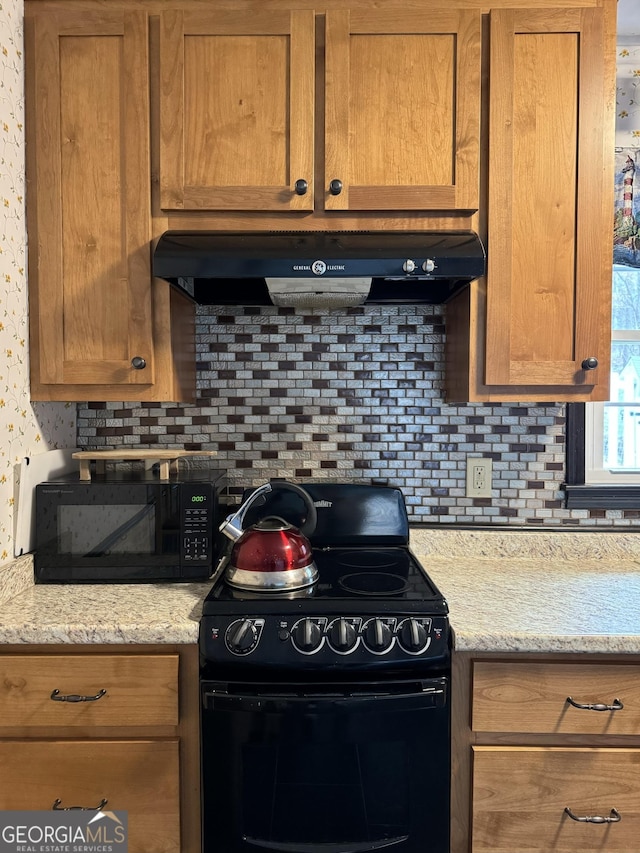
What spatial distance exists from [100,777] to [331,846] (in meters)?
0.53

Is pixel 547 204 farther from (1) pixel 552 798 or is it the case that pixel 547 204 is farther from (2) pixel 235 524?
(1) pixel 552 798

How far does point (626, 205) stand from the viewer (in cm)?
196

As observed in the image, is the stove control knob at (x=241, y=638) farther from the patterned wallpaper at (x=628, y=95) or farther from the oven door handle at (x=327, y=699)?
the patterned wallpaper at (x=628, y=95)

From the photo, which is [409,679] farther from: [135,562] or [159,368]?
[159,368]

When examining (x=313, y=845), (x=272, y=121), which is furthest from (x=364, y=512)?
(x=272, y=121)

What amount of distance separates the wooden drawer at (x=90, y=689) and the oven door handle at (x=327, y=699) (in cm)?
13

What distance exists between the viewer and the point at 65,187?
64.3 inches

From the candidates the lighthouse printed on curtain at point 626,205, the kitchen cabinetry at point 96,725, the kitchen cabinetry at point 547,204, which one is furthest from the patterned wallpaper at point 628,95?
the kitchen cabinetry at point 96,725

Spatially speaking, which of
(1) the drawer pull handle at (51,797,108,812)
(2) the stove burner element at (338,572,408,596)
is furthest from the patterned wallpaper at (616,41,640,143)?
(1) the drawer pull handle at (51,797,108,812)

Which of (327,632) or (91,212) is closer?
(327,632)

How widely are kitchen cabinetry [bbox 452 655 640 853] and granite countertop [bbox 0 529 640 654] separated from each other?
0.22ft

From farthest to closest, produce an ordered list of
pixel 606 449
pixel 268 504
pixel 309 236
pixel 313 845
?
1. pixel 606 449
2. pixel 268 504
3. pixel 309 236
4. pixel 313 845

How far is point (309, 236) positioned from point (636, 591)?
1270mm

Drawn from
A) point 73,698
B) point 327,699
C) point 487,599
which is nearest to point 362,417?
point 487,599
